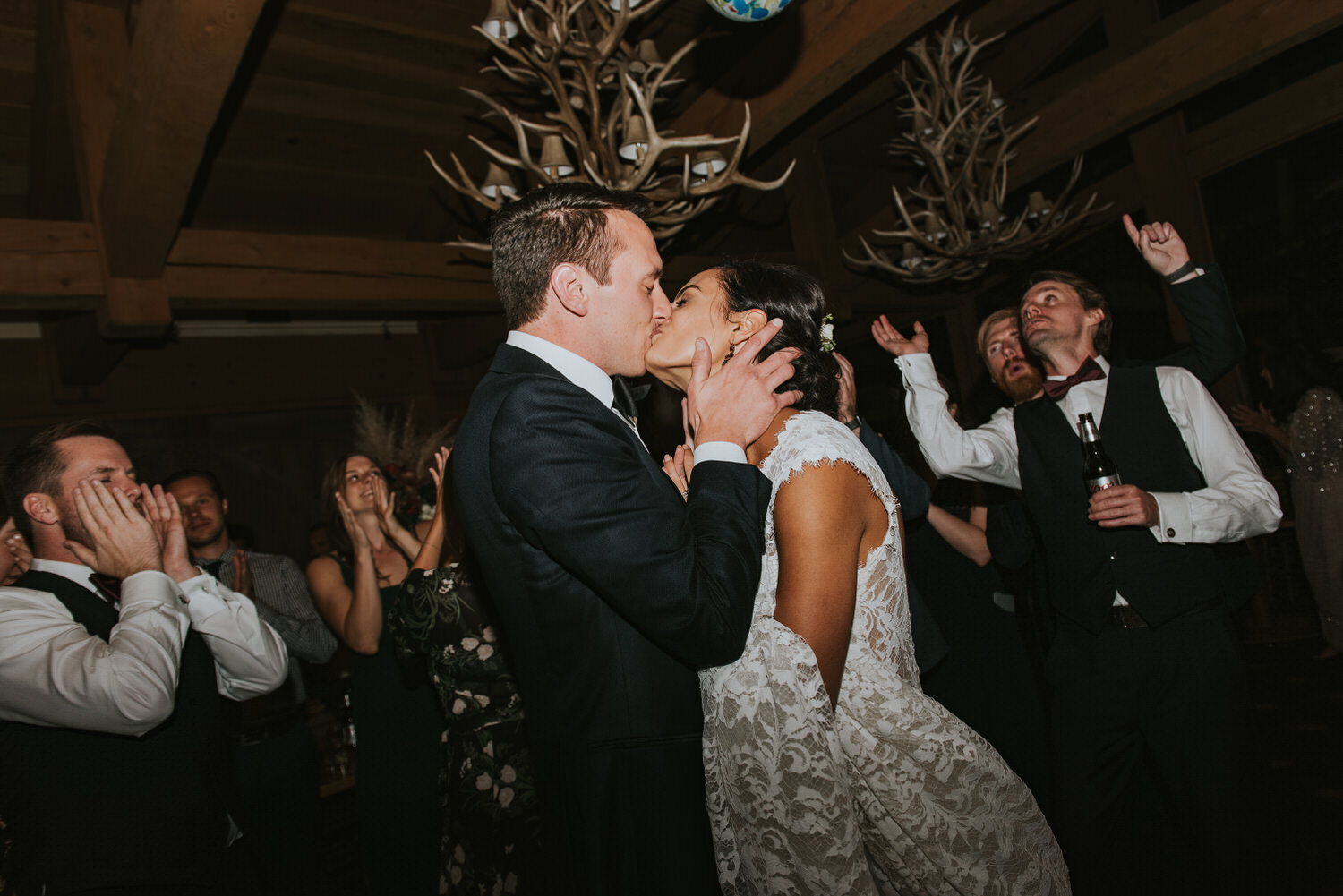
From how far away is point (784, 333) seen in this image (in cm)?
156

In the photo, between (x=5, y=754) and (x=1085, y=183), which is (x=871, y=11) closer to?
(x=5, y=754)

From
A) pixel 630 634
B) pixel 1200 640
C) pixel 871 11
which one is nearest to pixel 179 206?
pixel 871 11

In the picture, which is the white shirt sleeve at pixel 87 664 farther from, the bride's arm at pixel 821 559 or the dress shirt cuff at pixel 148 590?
the bride's arm at pixel 821 559

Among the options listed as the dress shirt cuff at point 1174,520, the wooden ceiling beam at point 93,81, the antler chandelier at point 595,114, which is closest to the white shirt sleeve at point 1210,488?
the dress shirt cuff at point 1174,520

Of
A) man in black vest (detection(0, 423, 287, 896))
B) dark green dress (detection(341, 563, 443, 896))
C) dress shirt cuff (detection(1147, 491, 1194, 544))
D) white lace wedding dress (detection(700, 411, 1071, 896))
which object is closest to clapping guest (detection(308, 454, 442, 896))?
dark green dress (detection(341, 563, 443, 896))

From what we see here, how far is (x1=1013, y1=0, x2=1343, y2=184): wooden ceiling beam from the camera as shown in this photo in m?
4.36

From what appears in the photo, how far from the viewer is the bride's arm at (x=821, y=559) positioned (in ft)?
4.14

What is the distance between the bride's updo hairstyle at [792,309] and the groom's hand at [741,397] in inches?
10.9

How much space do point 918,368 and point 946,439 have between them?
25cm

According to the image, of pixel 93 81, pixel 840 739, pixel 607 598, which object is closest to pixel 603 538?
pixel 607 598

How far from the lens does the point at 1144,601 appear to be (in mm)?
2008

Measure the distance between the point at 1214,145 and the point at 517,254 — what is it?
687 cm

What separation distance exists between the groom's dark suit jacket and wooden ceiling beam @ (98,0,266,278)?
2.46 metres

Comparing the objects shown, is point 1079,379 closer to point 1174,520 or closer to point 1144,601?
point 1174,520
